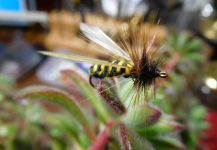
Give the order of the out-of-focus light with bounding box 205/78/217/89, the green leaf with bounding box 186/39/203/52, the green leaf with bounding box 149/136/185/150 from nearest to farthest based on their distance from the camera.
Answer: the green leaf with bounding box 149/136/185/150 < the green leaf with bounding box 186/39/203/52 < the out-of-focus light with bounding box 205/78/217/89

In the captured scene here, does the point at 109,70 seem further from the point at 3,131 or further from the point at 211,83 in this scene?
the point at 211,83

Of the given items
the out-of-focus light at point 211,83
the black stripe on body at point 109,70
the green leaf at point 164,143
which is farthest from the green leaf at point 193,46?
the black stripe on body at point 109,70

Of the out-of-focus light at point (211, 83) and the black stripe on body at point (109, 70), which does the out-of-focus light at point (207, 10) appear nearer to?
the out-of-focus light at point (211, 83)

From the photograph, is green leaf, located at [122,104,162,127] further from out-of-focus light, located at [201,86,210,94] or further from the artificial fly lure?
out-of-focus light, located at [201,86,210,94]

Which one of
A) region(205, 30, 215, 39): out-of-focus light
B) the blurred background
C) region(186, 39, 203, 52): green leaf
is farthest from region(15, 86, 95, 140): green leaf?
region(205, 30, 215, 39): out-of-focus light

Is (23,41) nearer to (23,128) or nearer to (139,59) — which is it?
(23,128)

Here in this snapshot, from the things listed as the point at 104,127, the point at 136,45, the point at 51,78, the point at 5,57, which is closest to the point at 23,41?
the point at 5,57
